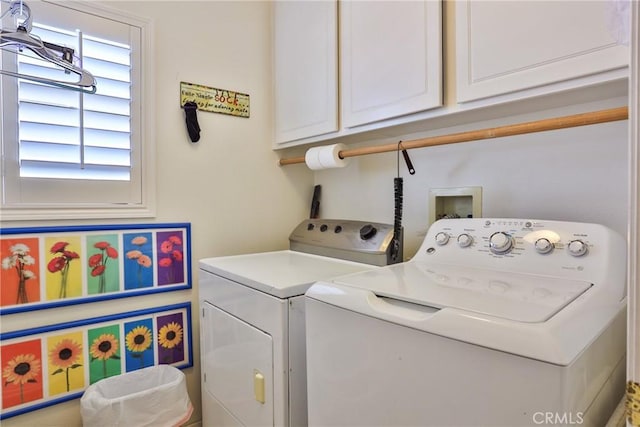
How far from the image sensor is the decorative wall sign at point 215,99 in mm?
1660

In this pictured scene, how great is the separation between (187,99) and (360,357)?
1.45 meters

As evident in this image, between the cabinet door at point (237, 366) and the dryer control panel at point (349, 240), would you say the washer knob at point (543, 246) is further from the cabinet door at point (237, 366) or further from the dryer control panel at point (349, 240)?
the cabinet door at point (237, 366)

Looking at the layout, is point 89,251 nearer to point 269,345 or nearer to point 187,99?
point 187,99

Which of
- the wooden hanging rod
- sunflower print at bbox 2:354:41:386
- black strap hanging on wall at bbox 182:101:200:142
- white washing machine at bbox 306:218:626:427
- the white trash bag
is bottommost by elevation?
the white trash bag

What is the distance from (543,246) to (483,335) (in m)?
0.47

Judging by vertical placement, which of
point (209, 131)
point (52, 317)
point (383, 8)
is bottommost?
point (52, 317)

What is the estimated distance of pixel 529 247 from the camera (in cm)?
93

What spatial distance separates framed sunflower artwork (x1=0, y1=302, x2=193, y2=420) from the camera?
51.0 inches

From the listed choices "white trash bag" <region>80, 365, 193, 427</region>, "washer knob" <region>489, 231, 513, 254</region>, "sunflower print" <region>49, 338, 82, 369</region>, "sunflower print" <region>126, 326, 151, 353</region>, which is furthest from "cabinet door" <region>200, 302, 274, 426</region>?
"washer knob" <region>489, 231, 513, 254</region>

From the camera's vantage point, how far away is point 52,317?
1370 mm

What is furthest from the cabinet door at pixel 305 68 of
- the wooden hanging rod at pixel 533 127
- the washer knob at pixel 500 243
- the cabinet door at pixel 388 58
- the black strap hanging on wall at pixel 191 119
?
the washer knob at pixel 500 243

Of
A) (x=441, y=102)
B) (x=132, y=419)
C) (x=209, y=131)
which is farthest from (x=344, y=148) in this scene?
(x=132, y=419)

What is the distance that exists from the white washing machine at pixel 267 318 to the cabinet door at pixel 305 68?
0.50 metres

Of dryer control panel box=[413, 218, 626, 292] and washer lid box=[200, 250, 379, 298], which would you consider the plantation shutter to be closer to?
washer lid box=[200, 250, 379, 298]
